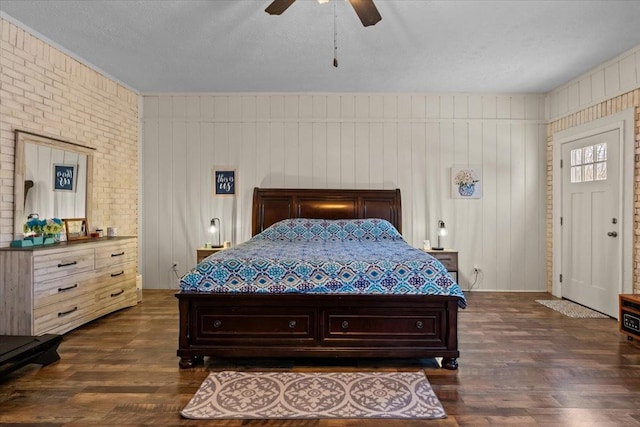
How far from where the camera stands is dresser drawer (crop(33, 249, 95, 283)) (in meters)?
3.18

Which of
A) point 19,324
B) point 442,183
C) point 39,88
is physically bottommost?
point 19,324

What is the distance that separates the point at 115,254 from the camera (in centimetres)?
421

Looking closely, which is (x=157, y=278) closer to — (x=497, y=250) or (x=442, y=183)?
(x=442, y=183)

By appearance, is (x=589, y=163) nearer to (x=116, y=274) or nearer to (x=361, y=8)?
(x=361, y=8)

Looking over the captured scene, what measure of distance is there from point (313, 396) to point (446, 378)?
3.25 feet

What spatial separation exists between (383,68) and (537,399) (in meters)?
3.71

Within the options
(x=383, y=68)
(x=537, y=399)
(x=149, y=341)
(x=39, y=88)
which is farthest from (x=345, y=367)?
(x=39, y=88)

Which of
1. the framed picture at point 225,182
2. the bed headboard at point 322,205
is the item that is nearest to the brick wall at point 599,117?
the bed headboard at point 322,205

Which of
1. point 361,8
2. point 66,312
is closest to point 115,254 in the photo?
point 66,312

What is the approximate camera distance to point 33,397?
2340 mm

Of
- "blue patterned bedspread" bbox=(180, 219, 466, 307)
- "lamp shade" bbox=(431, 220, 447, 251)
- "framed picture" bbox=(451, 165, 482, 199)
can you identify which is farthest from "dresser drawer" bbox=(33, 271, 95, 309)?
"framed picture" bbox=(451, 165, 482, 199)

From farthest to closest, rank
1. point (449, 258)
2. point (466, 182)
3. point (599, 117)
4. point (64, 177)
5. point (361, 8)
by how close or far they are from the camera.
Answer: point (466, 182) → point (449, 258) → point (599, 117) → point (64, 177) → point (361, 8)

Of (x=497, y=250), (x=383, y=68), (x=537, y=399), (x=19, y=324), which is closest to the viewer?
(x=537, y=399)

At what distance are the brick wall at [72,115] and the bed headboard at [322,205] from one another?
1.86 m
